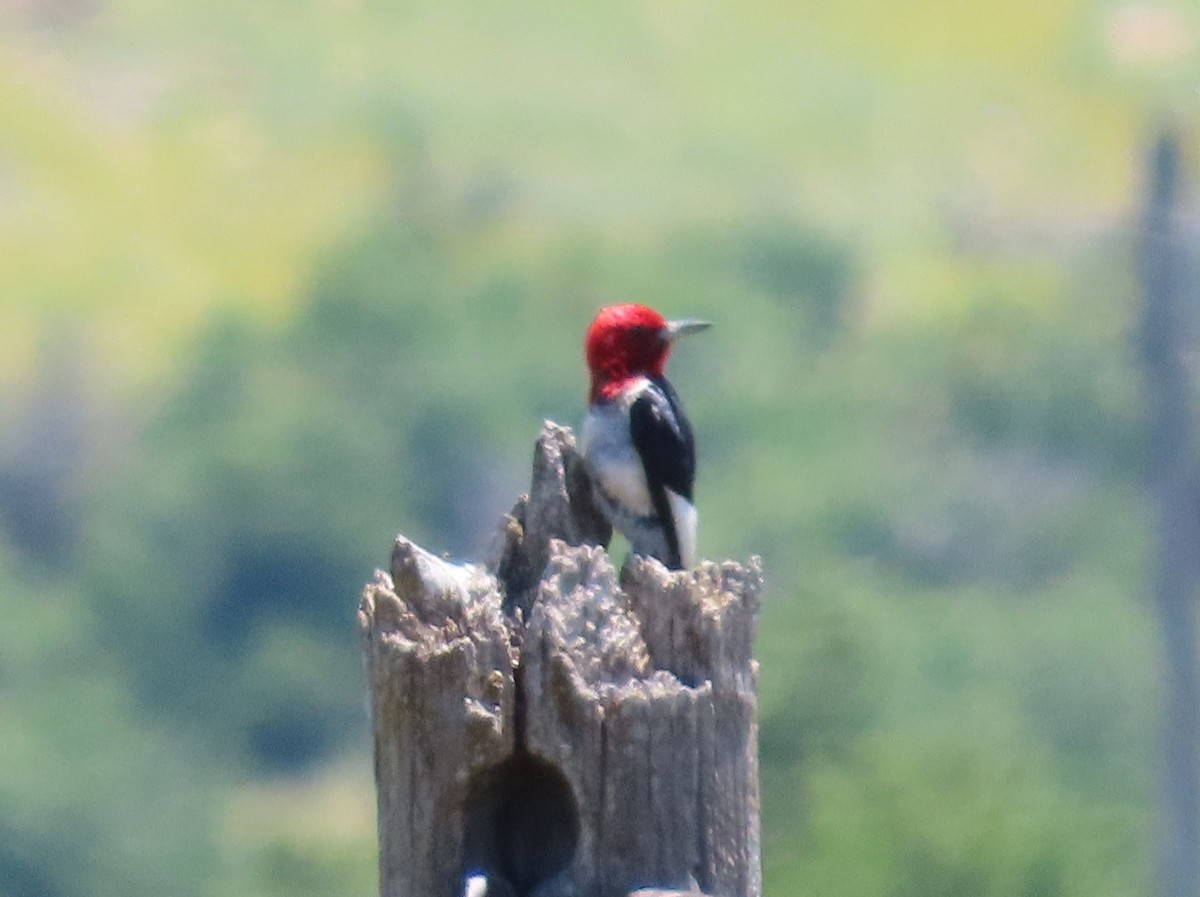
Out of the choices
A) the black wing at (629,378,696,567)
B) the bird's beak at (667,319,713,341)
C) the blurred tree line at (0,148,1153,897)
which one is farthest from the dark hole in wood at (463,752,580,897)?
the blurred tree line at (0,148,1153,897)

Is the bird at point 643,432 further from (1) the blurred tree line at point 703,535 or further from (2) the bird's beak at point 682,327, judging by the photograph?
(1) the blurred tree line at point 703,535

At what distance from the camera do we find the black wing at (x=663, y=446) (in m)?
7.42

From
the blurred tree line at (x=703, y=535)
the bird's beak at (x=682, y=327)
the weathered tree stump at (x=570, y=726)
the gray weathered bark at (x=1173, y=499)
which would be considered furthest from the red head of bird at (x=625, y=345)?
the blurred tree line at (x=703, y=535)

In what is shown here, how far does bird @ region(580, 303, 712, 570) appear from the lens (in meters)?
7.33

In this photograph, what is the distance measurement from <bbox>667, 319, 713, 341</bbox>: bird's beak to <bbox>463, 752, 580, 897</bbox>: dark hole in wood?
2.89 m

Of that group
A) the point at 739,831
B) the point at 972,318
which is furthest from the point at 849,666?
the point at 972,318

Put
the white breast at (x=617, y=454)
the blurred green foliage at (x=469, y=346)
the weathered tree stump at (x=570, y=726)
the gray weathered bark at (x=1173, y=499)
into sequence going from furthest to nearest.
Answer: the blurred green foliage at (x=469, y=346) → the gray weathered bark at (x=1173, y=499) → the white breast at (x=617, y=454) → the weathered tree stump at (x=570, y=726)

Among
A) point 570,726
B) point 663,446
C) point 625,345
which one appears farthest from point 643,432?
point 570,726

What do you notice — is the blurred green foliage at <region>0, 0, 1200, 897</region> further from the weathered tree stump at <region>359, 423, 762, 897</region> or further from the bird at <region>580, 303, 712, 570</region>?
the weathered tree stump at <region>359, 423, 762, 897</region>

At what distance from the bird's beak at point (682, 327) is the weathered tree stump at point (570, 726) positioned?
2.84 metres

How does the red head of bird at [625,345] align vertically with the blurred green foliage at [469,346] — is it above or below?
below

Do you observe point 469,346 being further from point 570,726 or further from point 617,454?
point 570,726

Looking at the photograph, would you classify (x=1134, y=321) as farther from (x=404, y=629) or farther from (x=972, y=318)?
(x=972, y=318)

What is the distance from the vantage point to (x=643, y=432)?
7.49 m
